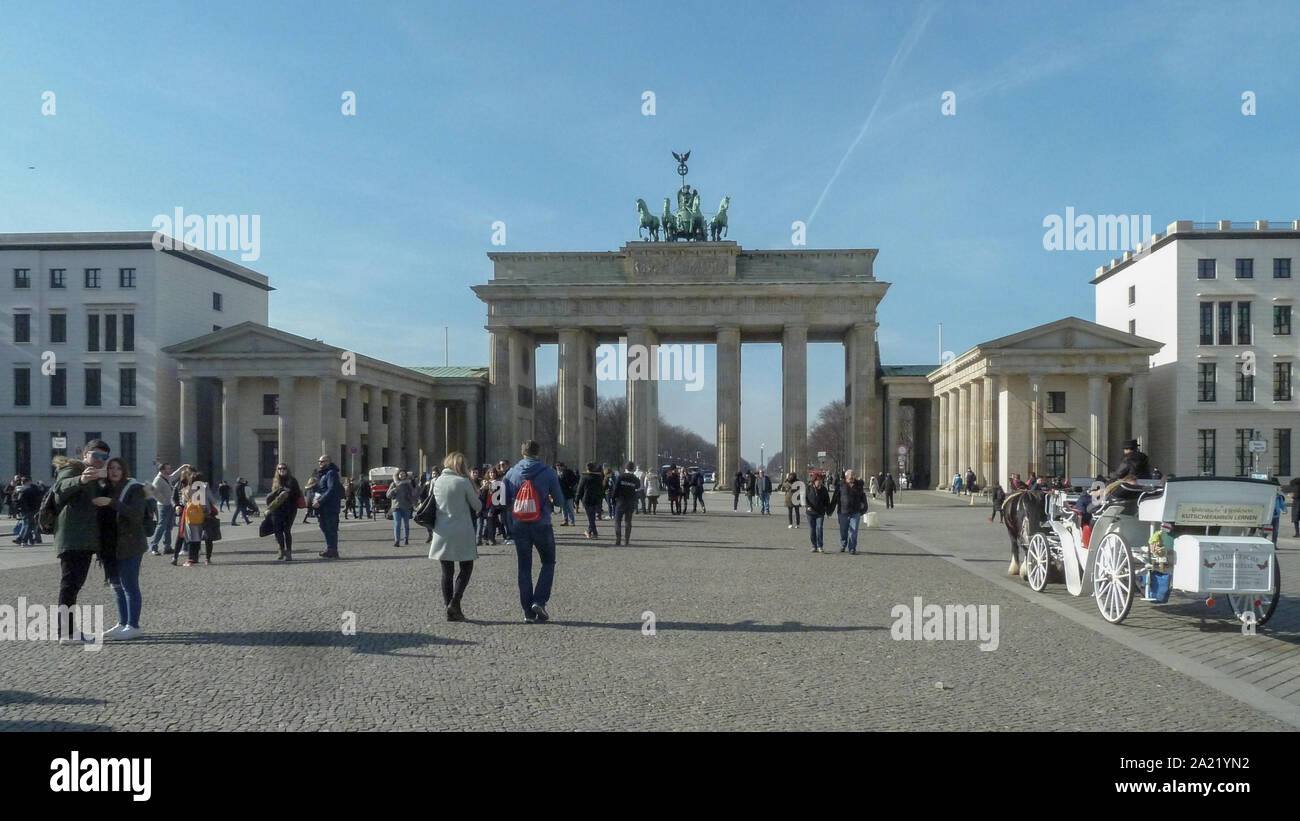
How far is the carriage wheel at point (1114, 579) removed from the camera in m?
10.3

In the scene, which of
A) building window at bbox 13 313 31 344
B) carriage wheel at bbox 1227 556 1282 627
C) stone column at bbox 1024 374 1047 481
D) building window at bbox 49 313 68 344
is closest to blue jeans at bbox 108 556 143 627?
carriage wheel at bbox 1227 556 1282 627

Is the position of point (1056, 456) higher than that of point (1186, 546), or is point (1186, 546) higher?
point (1186, 546)

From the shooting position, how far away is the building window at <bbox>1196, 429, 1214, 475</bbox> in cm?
5538

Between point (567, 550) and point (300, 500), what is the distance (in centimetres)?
527

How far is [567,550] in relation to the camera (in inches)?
799

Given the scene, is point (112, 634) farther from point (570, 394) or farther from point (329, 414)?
point (570, 394)

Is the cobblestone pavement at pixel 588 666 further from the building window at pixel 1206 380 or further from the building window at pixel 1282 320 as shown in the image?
the building window at pixel 1282 320

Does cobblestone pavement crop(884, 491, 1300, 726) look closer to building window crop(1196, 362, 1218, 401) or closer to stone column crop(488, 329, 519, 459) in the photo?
building window crop(1196, 362, 1218, 401)

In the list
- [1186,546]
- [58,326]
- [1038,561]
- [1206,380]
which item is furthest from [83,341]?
[1206,380]

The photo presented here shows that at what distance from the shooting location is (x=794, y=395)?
2454 inches

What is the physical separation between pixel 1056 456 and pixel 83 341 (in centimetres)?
5577

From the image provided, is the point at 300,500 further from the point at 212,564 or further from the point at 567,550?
the point at 567,550

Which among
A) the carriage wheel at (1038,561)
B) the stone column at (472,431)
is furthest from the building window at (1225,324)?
the carriage wheel at (1038,561)
